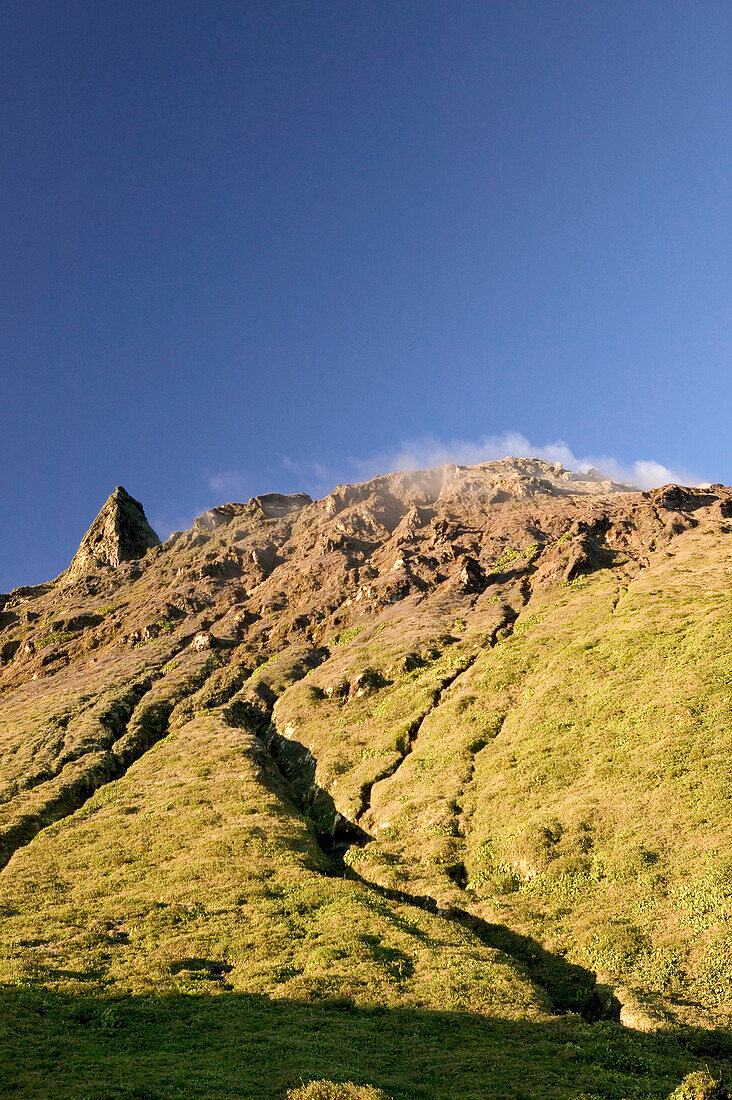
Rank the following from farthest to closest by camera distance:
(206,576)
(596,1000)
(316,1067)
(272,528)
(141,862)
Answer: (272,528), (206,576), (141,862), (596,1000), (316,1067)

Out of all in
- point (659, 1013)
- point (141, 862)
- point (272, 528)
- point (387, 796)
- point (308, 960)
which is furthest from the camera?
point (272, 528)

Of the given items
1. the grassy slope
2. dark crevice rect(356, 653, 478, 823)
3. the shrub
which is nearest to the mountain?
the shrub

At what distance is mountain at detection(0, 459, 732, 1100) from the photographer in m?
28.4

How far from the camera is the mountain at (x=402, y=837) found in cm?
2836

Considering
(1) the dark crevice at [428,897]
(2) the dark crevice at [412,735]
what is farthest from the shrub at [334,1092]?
(2) the dark crevice at [412,735]

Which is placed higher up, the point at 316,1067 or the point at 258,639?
the point at 258,639

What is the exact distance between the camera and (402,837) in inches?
2261

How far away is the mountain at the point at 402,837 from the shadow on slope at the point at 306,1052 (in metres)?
0.17

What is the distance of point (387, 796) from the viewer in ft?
212

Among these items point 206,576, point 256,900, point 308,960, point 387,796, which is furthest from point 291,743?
point 206,576

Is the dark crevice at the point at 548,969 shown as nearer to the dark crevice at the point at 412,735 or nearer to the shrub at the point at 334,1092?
the shrub at the point at 334,1092

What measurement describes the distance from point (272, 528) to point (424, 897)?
479 feet

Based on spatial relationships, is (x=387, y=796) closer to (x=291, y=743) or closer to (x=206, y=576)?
(x=291, y=743)

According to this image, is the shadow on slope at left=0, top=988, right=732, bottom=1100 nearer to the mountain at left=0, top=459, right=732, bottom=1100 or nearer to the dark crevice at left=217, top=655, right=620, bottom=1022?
the mountain at left=0, top=459, right=732, bottom=1100
